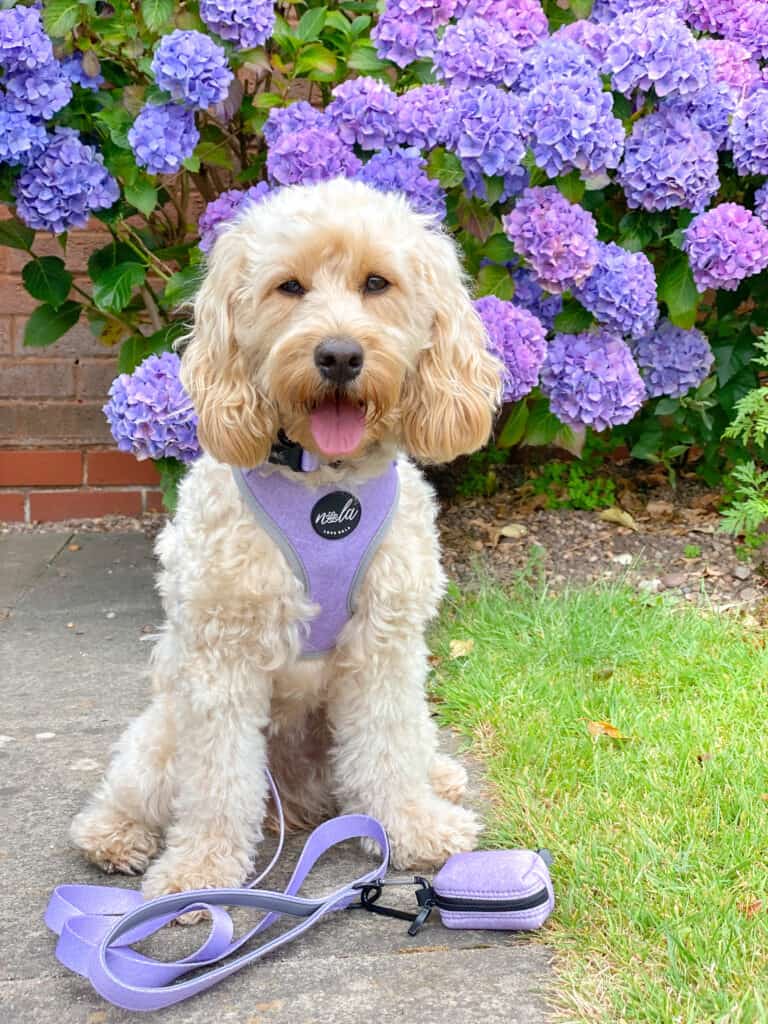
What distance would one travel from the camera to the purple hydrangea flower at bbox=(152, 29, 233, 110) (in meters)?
3.68

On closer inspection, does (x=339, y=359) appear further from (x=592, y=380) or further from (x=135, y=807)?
(x=592, y=380)

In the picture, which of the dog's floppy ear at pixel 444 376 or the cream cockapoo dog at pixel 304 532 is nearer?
the cream cockapoo dog at pixel 304 532

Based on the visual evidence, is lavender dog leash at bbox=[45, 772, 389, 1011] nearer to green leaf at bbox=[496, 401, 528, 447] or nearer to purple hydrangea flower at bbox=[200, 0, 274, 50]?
green leaf at bbox=[496, 401, 528, 447]

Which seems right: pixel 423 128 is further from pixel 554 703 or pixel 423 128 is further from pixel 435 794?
pixel 435 794

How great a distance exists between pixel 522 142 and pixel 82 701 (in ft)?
7.90

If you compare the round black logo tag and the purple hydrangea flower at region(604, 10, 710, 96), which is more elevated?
the purple hydrangea flower at region(604, 10, 710, 96)

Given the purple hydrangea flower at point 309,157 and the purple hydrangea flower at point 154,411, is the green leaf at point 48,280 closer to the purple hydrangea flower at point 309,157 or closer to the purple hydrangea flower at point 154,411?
the purple hydrangea flower at point 154,411

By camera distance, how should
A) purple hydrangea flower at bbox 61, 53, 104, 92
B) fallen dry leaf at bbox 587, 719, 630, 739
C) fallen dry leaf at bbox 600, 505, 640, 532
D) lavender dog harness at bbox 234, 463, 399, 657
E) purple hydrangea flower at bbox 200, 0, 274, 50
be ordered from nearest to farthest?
lavender dog harness at bbox 234, 463, 399, 657
fallen dry leaf at bbox 587, 719, 630, 739
purple hydrangea flower at bbox 200, 0, 274, 50
purple hydrangea flower at bbox 61, 53, 104, 92
fallen dry leaf at bbox 600, 505, 640, 532

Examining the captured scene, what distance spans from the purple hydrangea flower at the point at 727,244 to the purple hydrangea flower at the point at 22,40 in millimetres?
2354

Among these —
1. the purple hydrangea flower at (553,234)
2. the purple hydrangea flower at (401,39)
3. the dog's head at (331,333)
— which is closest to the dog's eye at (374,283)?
the dog's head at (331,333)

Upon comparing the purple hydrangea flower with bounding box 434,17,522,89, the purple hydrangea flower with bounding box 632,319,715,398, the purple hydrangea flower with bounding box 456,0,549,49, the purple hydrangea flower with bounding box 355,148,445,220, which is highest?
the purple hydrangea flower with bounding box 456,0,549,49

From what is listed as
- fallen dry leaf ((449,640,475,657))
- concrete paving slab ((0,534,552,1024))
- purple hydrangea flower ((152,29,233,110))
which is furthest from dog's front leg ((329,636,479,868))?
purple hydrangea flower ((152,29,233,110))

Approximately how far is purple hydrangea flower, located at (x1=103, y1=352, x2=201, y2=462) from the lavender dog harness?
148cm

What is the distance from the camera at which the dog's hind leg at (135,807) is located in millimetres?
2645
